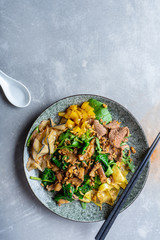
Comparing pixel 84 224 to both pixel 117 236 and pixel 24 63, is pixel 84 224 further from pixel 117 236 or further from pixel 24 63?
pixel 24 63

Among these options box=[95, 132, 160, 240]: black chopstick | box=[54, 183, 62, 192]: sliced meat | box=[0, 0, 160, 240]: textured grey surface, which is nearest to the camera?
box=[95, 132, 160, 240]: black chopstick

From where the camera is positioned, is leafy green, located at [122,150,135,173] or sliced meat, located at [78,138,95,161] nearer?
sliced meat, located at [78,138,95,161]

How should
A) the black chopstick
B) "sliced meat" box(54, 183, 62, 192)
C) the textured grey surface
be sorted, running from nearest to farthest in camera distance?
the black chopstick
"sliced meat" box(54, 183, 62, 192)
the textured grey surface

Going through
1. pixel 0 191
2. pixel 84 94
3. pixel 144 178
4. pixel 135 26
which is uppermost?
pixel 135 26

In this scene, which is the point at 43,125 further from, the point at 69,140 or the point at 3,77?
the point at 3,77

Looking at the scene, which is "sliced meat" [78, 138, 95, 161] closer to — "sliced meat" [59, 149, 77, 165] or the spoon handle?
"sliced meat" [59, 149, 77, 165]

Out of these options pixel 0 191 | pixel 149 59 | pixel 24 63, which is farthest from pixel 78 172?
pixel 149 59

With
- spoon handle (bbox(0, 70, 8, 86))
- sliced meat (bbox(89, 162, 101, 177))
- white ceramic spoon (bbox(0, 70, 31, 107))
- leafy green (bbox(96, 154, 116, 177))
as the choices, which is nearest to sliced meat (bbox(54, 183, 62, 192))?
sliced meat (bbox(89, 162, 101, 177))
